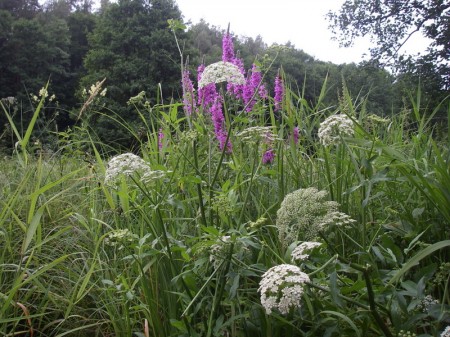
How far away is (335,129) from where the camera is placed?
5.47ft

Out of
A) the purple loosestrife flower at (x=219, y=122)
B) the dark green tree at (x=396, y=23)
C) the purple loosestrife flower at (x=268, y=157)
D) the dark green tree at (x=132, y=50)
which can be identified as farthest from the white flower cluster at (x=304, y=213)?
the dark green tree at (x=132, y=50)

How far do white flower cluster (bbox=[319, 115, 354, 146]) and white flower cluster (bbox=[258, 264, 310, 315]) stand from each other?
0.65 metres

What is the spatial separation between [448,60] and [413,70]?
927 millimetres

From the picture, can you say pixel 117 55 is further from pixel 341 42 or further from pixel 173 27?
pixel 173 27

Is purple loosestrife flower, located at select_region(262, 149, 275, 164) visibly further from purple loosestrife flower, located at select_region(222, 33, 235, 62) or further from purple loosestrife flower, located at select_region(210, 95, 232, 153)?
purple loosestrife flower, located at select_region(222, 33, 235, 62)

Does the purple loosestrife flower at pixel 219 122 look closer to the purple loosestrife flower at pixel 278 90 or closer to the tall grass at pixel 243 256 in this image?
the tall grass at pixel 243 256

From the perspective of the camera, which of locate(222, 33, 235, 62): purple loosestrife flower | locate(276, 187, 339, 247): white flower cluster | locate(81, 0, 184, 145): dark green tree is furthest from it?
locate(81, 0, 184, 145): dark green tree

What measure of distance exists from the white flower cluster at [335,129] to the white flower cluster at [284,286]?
2.13ft

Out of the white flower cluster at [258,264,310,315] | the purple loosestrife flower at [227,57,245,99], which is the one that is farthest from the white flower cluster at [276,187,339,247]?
the purple loosestrife flower at [227,57,245,99]

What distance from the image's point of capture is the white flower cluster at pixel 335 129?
1628mm

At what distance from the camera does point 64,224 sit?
2.97 m

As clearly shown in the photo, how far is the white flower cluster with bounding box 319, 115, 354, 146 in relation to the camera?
1.63m

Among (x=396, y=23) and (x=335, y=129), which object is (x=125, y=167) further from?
(x=396, y=23)

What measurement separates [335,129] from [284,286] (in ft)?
2.33
